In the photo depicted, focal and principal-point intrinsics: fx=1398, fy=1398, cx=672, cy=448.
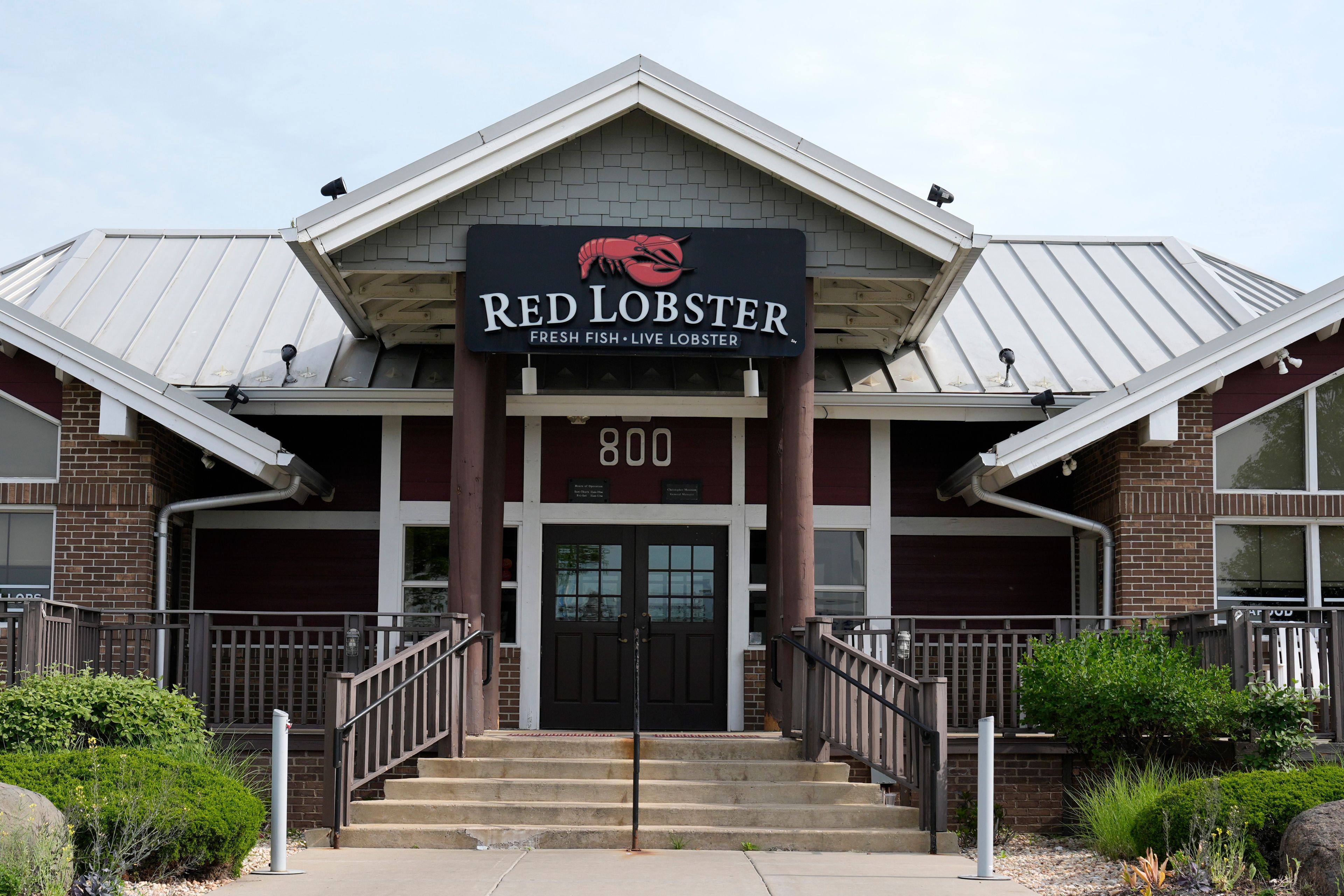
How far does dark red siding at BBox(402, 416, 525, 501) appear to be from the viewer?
15.2 meters

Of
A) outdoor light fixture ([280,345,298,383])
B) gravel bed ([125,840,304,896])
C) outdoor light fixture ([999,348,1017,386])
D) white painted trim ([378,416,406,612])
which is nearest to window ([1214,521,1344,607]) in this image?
outdoor light fixture ([999,348,1017,386])

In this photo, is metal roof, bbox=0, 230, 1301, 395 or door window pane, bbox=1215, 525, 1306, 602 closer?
door window pane, bbox=1215, 525, 1306, 602

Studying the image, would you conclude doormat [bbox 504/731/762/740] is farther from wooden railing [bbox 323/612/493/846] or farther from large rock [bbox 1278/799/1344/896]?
large rock [bbox 1278/799/1344/896]

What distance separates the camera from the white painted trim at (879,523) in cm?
1513

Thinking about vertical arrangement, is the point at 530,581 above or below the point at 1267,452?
below

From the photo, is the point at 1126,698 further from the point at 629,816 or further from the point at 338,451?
the point at 338,451

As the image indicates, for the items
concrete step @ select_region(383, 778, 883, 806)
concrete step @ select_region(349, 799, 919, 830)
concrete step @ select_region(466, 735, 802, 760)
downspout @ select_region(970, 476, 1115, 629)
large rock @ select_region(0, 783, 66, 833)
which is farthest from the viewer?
downspout @ select_region(970, 476, 1115, 629)

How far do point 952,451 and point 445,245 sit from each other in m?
6.27

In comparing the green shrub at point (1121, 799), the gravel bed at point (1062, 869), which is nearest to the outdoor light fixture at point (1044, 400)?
the green shrub at point (1121, 799)

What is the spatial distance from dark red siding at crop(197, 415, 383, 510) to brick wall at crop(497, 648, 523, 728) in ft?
7.39

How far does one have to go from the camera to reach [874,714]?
1091cm

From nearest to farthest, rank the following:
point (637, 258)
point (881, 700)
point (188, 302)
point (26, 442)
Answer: point (881, 700) < point (637, 258) < point (26, 442) < point (188, 302)

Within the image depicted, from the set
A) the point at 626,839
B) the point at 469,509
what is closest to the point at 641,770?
the point at 626,839

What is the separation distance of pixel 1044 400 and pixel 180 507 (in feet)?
29.2
